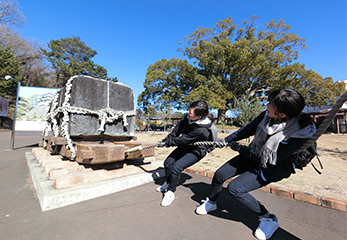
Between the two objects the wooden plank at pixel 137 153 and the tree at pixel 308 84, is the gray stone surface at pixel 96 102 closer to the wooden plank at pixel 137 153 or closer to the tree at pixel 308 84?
the wooden plank at pixel 137 153

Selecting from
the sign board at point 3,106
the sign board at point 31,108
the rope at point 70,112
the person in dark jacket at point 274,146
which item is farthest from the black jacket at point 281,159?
the sign board at point 3,106

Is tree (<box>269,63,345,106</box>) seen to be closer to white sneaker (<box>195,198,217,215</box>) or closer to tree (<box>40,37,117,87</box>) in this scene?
white sneaker (<box>195,198,217,215</box>)

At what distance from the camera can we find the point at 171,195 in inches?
91.7

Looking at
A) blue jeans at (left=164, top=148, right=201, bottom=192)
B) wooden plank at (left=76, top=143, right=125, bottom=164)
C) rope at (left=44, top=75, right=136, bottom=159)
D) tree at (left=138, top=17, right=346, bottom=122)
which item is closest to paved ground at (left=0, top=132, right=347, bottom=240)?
blue jeans at (left=164, top=148, right=201, bottom=192)

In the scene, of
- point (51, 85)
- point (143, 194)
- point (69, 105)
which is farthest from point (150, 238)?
point (51, 85)

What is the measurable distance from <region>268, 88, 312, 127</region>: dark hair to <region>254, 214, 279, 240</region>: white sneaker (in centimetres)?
96

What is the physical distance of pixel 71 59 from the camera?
2964 cm

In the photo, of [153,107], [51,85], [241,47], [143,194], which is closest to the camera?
[143,194]

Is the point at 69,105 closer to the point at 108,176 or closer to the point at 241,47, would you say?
the point at 108,176

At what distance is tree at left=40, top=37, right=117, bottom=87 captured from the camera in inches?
1120

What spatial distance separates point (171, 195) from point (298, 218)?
4.79 ft

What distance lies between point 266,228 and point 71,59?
35.1 m

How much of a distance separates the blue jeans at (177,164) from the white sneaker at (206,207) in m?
0.47

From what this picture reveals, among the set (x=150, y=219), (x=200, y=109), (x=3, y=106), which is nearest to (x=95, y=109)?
(x=200, y=109)
